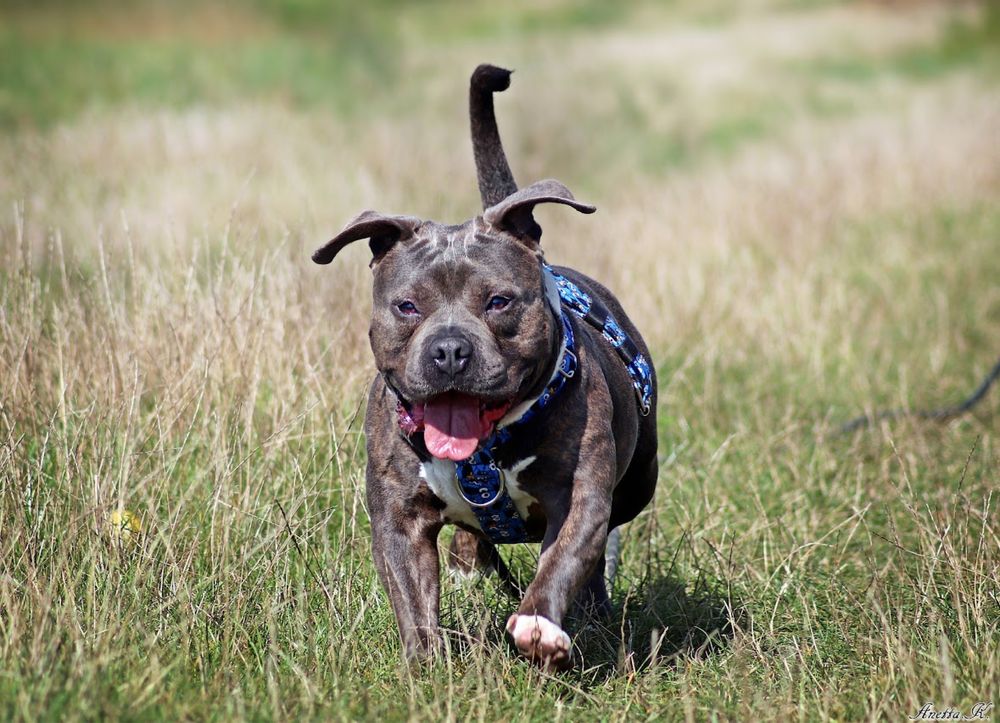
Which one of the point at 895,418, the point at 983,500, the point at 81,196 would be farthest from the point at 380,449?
the point at 81,196

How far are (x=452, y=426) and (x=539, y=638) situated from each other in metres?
0.67

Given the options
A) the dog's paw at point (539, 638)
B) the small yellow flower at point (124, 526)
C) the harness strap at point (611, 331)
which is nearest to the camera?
the dog's paw at point (539, 638)

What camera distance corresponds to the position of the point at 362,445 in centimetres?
570

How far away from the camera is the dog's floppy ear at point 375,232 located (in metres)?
4.08

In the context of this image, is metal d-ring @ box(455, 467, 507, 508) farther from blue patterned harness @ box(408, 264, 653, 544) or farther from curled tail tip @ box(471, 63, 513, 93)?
curled tail tip @ box(471, 63, 513, 93)

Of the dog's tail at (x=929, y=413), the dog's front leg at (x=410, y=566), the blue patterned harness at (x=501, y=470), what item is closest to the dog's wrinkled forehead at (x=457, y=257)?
the blue patterned harness at (x=501, y=470)

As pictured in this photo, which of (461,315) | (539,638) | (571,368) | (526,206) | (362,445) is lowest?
(539,638)

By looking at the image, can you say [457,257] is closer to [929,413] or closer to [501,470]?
[501,470]

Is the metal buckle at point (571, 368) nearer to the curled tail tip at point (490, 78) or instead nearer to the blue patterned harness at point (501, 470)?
the blue patterned harness at point (501, 470)

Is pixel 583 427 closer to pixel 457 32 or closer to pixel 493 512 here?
pixel 493 512

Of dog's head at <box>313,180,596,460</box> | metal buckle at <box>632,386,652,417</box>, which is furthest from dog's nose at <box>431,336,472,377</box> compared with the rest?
metal buckle at <box>632,386,652,417</box>

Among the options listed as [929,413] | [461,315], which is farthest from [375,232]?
[929,413]

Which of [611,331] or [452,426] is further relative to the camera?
[611,331]

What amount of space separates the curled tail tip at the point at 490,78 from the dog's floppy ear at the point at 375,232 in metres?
0.75
